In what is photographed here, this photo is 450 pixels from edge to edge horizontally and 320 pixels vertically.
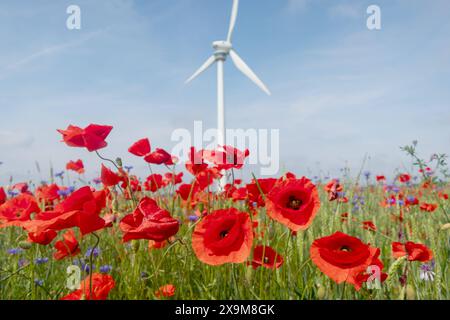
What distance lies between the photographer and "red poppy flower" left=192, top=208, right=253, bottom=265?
3.25 ft

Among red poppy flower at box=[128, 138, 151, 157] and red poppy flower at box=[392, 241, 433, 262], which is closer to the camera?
red poppy flower at box=[392, 241, 433, 262]

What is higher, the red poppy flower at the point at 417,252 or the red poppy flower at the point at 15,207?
the red poppy flower at the point at 15,207

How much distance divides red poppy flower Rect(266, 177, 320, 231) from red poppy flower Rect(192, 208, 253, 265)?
0.27 ft

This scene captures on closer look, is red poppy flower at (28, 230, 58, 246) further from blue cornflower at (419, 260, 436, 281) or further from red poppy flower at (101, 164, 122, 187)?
blue cornflower at (419, 260, 436, 281)

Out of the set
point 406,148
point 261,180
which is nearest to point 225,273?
point 261,180

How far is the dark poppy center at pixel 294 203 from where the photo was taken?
110 cm

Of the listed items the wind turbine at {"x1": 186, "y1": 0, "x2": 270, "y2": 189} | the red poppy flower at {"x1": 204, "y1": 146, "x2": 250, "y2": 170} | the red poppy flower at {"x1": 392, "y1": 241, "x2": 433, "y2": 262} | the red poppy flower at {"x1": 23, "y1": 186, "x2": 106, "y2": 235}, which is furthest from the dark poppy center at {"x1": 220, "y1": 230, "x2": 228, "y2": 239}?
the wind turbine at {"x1": 186, "y1": 0, "x2": 270, "y2": 189}

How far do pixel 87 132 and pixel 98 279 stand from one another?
0.47 meters

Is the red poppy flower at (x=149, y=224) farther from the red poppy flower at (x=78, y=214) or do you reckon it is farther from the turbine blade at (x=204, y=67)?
the turbine blade at (x=204, y=67)

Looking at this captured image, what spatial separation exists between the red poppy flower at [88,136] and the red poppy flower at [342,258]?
767 mm

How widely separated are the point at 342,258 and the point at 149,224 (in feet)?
1.58

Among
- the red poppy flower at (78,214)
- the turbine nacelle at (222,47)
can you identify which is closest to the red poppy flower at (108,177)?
the red poppy flower at (78,214)

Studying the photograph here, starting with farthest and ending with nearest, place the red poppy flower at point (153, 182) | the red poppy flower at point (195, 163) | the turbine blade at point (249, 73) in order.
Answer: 1. the turbine blade at point (249, 73)
2. the red poppy flower at point (153, 182)
3. the red poppy flower at point (195, 163)
